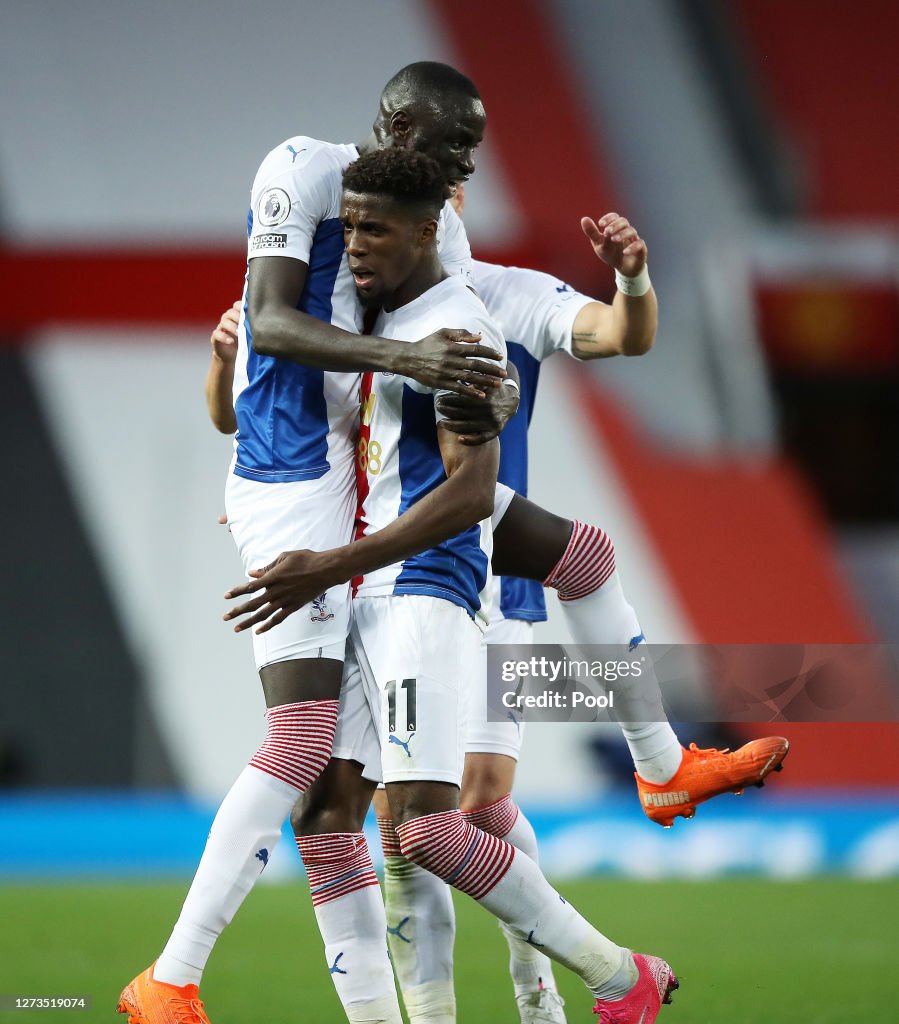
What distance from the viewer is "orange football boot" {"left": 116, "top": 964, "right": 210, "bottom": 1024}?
294 centimetres

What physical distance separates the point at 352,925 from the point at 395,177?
5.27 feet

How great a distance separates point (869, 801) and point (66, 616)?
6.06 m

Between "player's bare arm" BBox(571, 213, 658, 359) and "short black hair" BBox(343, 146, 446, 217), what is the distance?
57 centimetres

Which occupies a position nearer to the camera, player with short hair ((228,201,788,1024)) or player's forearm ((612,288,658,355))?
player with short hair ((228,201,788,1024))

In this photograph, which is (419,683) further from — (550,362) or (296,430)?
(550,362)

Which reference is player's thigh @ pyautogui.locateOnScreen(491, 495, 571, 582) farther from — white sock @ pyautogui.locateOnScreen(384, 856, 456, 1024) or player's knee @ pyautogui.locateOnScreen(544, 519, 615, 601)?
white sock @ pyautogui.locateOnScreen(384, 856, 456, 1024)

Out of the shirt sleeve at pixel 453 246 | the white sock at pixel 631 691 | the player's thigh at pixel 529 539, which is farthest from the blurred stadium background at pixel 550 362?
the shirt sleeve at pixel 453 246

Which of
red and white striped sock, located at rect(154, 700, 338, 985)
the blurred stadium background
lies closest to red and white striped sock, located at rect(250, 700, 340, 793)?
red and white striped sock, located at rect(154, 700, 338, 985)

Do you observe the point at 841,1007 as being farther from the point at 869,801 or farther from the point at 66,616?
the point at 66,616

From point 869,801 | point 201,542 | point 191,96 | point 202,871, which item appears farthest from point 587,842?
point 191,96

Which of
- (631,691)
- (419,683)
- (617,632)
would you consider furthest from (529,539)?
(419,683)

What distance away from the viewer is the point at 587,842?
874 cm

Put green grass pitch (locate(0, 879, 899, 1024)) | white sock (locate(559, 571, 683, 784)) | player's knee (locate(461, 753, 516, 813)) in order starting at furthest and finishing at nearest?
1. green grass pitch (locate(0, 879, 899, 1024))
2. player's knee (locate(461, 753, 516, 813))
3. white sock (locate(559, 571, 683, 784))

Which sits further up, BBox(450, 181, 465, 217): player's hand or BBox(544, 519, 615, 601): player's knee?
BBox(450, 181, 465, 217): player's hand
